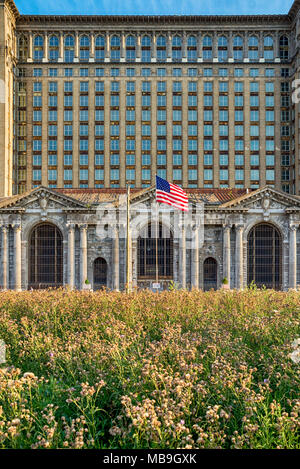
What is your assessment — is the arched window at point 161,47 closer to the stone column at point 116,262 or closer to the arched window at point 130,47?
the arched window at point 130,47

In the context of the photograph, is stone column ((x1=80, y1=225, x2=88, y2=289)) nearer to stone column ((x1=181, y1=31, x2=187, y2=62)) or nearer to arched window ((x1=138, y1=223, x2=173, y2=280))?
arched window ((x1=138, y1=223, x2=173, y2=280))

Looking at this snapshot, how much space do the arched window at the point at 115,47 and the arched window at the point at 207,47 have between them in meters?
17.5

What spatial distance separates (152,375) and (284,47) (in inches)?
3326

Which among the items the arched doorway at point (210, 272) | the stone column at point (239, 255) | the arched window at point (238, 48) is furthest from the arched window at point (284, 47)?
the arched doorway at point (210, 272)

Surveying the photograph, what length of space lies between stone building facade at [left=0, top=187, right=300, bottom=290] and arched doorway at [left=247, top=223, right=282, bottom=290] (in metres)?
0.11

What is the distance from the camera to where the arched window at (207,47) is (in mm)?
74500

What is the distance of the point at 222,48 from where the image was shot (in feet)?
246

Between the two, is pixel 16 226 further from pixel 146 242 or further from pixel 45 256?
pixel 146 242

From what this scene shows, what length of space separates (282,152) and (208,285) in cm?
4495

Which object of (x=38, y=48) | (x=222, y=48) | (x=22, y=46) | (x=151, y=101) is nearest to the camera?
(x=151, y=101)

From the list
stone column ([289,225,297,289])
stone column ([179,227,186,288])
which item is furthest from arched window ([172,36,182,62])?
stone column ([289,225,297,289])

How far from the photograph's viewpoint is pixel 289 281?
125 feet

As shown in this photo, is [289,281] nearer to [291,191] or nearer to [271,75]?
[291,191]

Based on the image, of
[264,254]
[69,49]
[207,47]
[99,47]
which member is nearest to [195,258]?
[264,254]
